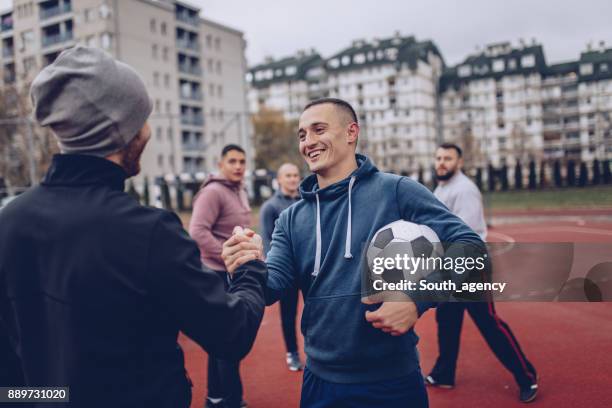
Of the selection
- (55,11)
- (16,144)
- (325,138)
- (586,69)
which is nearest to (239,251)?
(325,138)

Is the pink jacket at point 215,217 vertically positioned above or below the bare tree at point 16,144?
below

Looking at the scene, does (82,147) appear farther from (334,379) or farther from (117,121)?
(334,379)

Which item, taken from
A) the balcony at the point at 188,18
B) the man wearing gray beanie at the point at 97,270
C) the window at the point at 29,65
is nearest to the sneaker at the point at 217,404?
the man wearing gray beanie at the point at 97,270

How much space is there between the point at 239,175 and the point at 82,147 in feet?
12.3

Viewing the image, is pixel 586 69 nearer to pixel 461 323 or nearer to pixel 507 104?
pixel 461 323

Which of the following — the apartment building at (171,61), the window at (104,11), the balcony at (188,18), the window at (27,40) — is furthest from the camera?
the balcony at (188,18)

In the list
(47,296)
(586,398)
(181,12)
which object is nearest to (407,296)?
(47,296)

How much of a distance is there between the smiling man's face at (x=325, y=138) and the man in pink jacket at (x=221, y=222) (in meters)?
2.24

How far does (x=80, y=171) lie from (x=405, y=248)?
122 centimetres

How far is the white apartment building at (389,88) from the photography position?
8056 cm

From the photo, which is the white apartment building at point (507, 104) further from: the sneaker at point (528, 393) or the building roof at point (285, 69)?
the sneaker at point (528, 393)

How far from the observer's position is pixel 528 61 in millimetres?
79688

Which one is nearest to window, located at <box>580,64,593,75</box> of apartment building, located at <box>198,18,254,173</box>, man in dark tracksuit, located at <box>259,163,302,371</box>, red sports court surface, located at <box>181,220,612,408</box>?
red sports court surface, located at <box>181,220,612,408</box>

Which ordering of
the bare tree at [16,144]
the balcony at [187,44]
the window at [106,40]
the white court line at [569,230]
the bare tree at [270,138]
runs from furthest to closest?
the bare tree at [270,138], the balcony at [187,44], the window at [106,40], the bare tree at [16,144], the white court line at [569,230]
